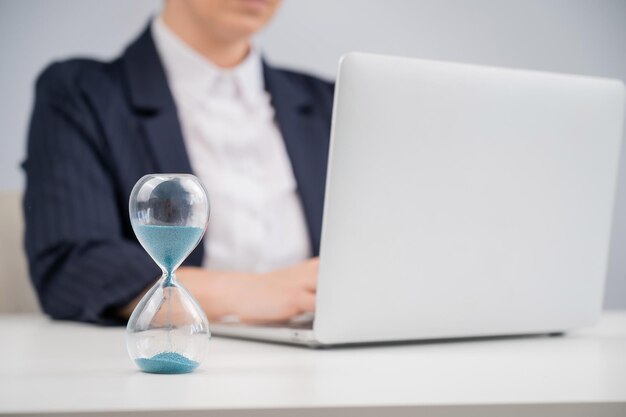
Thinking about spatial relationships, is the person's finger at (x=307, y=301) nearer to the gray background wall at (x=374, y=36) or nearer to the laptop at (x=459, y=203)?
the laptop at (x=459, y=203)

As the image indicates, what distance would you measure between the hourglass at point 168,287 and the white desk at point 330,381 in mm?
23

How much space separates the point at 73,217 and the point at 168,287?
31.1 inches

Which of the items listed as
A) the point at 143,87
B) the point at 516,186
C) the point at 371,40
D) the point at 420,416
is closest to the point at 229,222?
the point at 143,87

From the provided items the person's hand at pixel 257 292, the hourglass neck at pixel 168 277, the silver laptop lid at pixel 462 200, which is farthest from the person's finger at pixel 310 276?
the hourglass neck at pixel 168 277

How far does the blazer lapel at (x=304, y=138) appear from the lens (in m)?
1.89

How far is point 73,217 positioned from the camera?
1.57m

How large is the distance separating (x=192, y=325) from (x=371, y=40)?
235cm

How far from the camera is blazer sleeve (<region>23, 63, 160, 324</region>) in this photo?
145 cm

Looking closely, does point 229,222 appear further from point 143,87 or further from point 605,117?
point 605,117

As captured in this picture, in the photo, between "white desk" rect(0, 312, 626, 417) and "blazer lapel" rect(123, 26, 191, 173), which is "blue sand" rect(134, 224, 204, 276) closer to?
"white desk" rect(0, 312, 626, 417)

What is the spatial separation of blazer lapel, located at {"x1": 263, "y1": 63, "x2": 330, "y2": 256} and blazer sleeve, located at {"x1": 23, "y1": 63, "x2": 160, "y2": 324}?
1.22ft

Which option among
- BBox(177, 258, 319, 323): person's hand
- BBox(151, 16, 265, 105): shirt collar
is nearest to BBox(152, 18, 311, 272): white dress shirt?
BBox(151, 16, 265, 105): shirt collar

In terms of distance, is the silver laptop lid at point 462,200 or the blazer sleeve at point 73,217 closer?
the silver laptop lid at point 462,200

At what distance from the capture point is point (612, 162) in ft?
4.10
